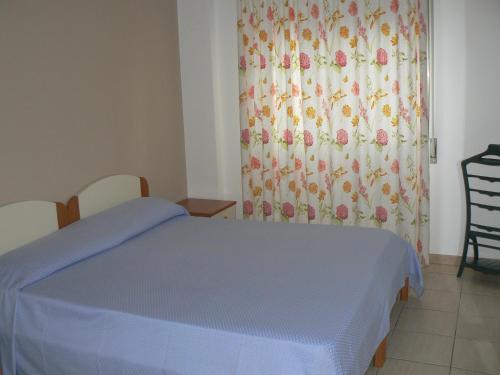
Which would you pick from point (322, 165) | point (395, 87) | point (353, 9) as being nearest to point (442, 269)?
point (322, 165)

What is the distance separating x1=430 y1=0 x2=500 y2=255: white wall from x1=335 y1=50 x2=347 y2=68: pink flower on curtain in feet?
2.12

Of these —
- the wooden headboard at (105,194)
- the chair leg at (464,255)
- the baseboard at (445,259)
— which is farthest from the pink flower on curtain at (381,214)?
the wooden headboard at (105,194)

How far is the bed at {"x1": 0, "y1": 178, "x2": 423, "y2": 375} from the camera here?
2133 millimetres

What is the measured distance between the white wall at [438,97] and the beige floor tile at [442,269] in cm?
12

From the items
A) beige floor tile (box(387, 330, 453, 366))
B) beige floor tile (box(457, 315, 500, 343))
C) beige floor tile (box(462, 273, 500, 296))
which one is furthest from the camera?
beige floor tile (box(462, 273, 500, 296))

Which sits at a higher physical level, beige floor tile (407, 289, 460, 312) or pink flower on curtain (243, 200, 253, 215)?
pink flower on curtain (243, 200, 253, 215)

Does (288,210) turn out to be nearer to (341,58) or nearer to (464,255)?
(341,58)

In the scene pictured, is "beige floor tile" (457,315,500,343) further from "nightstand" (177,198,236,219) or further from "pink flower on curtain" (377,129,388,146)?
"nightstand" (177,198,236,219)

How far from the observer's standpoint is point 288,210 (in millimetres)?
4500

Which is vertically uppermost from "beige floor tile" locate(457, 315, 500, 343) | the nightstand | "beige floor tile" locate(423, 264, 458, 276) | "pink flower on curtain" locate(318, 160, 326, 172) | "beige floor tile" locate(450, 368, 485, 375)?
"pink flower on curtain" locate(318, 160, 326, 172)

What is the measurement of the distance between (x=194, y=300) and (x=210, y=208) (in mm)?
1934

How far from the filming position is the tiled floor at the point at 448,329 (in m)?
2.79

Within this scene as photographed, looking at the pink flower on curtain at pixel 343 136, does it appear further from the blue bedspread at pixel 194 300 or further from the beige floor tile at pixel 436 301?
the beige floor tile at pixel 436 301

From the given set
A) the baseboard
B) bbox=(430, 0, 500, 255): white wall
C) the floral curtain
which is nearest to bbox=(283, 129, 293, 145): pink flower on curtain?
the floral curtain
